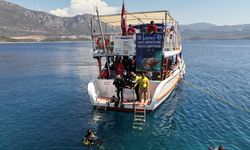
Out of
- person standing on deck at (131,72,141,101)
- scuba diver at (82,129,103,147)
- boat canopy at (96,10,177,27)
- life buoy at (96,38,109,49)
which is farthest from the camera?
boat canopy at (96,10,177,27)

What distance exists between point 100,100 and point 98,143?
20.1 feet

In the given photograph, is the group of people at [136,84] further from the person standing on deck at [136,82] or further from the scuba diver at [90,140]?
the scuba diver at [90,140]

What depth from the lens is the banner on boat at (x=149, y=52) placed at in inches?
787

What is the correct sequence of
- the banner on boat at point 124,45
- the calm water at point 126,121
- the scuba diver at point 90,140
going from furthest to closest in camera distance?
the banner on boat at point 124,45
the calm water at point 126,121
the scuba diver at point 90,140

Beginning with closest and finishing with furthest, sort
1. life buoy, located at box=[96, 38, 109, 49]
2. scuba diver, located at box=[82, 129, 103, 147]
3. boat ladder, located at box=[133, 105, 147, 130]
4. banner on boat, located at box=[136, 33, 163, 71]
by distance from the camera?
scuba diver, located at box=[82, 129, 103, 147], boat ladder, located at box=[133, 105, 147, 130], banner on boat, located at box=[136, 33, 163, 71], life buoy, located at box=[96, 38, 109, 49]

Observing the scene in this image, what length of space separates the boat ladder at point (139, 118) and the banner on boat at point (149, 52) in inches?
148

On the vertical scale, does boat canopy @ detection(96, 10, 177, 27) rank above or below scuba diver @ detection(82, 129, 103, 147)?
above

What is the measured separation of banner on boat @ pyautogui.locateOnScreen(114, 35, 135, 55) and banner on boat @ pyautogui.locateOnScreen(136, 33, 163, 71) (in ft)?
1.76

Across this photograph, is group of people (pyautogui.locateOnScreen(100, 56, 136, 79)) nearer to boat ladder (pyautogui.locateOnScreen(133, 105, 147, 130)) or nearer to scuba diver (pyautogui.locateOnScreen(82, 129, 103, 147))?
boat ladder (pyautogui.locateOnScreen(133, 105, 147, 130))

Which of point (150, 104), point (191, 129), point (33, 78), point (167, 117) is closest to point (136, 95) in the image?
point (150, 104)

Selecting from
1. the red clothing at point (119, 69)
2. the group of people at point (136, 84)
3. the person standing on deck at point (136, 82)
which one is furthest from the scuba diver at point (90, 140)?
the red clothing at point (119, 69)

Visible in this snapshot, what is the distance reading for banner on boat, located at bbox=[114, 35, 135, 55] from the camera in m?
20.6

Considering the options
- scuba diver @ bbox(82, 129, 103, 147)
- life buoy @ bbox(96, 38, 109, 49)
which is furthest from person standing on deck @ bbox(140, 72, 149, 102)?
scuba diver @ bbox(82, 129, 103, 147)

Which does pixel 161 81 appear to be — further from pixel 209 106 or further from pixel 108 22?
pixel 108 22
